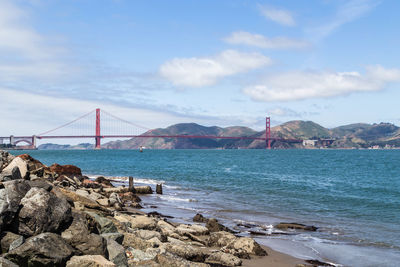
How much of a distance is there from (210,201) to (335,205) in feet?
23.8

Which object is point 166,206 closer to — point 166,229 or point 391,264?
point 166,229

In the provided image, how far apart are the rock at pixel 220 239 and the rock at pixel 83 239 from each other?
466cm

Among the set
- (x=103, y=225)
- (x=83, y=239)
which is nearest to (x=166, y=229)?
(x=103, y=225)

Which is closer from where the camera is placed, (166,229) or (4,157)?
(166,229)

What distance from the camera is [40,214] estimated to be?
6387 millimetres

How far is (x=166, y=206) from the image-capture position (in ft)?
63.6

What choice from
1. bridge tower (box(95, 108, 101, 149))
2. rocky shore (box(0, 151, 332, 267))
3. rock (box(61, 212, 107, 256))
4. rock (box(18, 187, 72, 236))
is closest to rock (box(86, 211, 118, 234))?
rocky shore (box(0, 151, 332, 267))

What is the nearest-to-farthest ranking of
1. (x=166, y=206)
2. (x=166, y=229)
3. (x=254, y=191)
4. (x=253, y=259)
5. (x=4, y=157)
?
1. (x=253, y=259)
2. (x=166, y=229)
3. (x=4, y=157)
4. (x=166, y=206)
5. (x=254, y=191)

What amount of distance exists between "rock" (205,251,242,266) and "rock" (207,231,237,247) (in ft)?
5.65

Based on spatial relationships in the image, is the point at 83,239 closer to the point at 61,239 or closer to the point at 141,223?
the point at 61,239

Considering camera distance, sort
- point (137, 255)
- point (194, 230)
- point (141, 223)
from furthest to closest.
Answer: point (194, 230), point (141, 223), point (137, 255)

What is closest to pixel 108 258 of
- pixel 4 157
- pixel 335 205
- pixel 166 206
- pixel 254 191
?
pixel 4 157

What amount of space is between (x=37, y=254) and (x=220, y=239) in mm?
5976

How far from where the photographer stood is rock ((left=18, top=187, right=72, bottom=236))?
6332 millimetres
